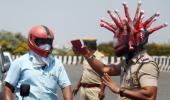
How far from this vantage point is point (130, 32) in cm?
575

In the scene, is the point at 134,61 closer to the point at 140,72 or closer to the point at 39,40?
the point at 140,72

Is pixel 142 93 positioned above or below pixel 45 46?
below

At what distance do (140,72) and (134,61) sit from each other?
148 mm

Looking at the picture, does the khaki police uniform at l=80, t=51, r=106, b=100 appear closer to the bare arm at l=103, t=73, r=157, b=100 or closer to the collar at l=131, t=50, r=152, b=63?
the collar at l=131, t=50, r=152, b=63

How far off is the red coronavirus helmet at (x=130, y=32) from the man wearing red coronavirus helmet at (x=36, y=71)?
0.84 meters

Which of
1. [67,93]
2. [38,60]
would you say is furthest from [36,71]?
[67,93]

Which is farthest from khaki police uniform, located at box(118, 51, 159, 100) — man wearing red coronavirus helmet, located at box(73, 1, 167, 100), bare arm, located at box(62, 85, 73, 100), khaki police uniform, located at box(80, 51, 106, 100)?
khaki police uniform, located at box(80, 51, 106, 100)

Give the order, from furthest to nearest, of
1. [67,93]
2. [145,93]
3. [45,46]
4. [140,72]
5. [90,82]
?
[90,82], [67,93], [45,46], [140,72], [145,93]

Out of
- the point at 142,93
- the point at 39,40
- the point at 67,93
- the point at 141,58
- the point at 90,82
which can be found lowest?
the point at 90,82

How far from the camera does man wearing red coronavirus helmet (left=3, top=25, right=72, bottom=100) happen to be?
627 centimetres

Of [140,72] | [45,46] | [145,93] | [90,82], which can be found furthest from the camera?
[90,82]

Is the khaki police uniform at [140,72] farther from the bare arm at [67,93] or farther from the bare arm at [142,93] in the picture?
the bare arm at [67,93]

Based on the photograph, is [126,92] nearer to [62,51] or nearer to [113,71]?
[113,71]

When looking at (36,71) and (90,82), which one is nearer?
(36,71)
